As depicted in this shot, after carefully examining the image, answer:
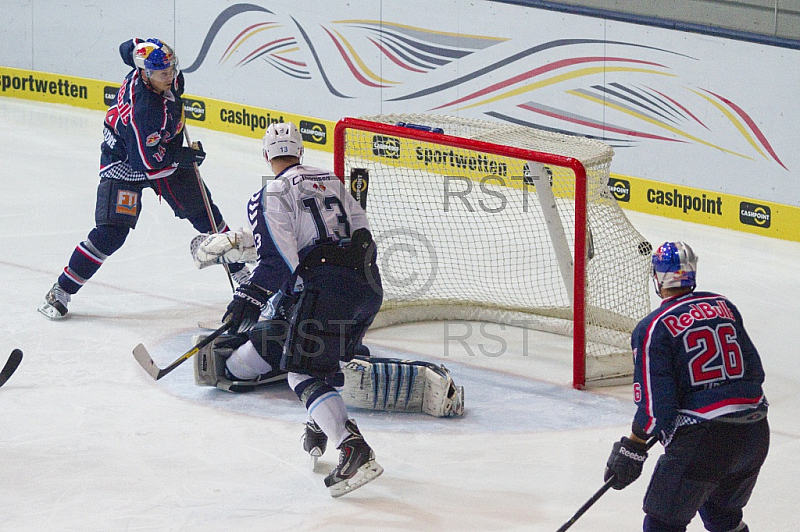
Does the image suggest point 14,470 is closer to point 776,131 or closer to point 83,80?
point 776,131

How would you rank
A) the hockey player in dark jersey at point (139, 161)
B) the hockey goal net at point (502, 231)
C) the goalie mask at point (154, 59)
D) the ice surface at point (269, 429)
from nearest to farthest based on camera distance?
the ice surface at point (269, 429) → the hockey goal net at point (502, 231) → the goalie mask at point (154, 59) → the hockey player in dark jersey at point (139, 161)

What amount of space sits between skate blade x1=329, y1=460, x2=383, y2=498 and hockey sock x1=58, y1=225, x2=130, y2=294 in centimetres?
228

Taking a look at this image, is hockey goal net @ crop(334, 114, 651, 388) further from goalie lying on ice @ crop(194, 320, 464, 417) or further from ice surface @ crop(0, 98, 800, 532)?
goalie lying on ice @ crop(194, 320, 464, 417)

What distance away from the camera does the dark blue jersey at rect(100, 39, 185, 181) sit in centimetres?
552

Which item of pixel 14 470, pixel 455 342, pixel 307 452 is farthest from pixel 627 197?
pixel 14 470

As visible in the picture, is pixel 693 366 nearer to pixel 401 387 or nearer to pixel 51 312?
pixel 401 387

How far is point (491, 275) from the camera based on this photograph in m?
6.44

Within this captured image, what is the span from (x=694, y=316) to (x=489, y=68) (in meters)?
5.64

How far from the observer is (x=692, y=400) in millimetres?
3150

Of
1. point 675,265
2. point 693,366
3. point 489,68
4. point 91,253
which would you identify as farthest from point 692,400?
point 489,68

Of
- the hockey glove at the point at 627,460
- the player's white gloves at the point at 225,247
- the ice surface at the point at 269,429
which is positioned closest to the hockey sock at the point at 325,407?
the ice surface at the point at 269,429

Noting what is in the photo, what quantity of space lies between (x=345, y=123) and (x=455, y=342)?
1122 millimetres

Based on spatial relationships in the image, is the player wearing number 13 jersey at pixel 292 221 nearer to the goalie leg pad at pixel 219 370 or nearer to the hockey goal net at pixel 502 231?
the goalie leg pad at pixel 219 370

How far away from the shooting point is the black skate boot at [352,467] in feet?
13.1
